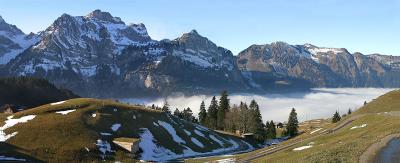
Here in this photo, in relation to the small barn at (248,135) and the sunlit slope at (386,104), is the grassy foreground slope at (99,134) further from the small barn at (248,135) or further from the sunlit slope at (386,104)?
the sunlit slope at (386,104)

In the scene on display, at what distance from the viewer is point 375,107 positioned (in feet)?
461

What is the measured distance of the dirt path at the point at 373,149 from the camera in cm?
5900

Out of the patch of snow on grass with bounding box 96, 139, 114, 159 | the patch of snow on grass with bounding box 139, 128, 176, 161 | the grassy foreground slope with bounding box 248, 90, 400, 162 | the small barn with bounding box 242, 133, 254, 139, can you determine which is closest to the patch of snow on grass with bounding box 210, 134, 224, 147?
the patch of snow on grass with bounding box 139, 128, 176, 161

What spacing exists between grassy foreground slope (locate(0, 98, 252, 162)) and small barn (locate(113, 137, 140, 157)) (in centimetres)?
134

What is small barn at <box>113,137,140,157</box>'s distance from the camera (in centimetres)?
11312

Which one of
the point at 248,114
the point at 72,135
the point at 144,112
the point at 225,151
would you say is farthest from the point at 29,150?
the point at 248,114

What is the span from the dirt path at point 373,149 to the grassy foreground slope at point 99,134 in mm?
56565

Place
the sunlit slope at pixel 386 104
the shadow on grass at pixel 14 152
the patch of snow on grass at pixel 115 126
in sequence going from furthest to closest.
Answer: the sunlit slope at pixel 386 104, the patch of snow on grass at pixel 115 126, the shadow on grass at pixel 14 152

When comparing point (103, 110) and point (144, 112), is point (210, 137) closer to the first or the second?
point (144, 112)

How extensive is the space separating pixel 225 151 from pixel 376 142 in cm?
7197

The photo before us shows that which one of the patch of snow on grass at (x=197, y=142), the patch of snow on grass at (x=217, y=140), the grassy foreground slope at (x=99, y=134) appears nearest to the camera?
the grassy foreground slope at (x=99, y=134)

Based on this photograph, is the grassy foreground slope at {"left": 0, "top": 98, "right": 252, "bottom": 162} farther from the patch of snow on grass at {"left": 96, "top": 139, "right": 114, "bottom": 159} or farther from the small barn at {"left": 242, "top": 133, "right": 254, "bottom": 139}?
the small barn at {"left": 242, "top": 133, "right": 254, "bottom": 139}

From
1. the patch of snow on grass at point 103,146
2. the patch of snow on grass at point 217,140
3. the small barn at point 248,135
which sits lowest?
the small barn at point 248,135

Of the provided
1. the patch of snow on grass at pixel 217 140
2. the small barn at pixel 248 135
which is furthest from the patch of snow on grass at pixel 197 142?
the small barn at pixel 248 135
